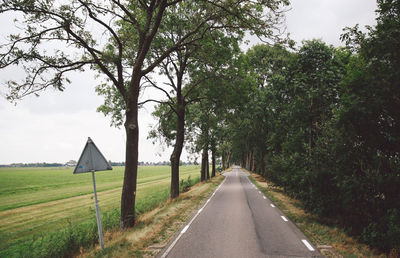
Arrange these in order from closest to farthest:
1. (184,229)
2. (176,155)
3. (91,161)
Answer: (91,161), (184,229), (176,155)

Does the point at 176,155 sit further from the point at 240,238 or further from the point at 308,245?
the point at 308,245

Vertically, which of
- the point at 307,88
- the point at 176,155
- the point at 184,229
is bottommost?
the point at 184,229

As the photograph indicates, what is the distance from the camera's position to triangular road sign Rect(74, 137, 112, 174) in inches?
208

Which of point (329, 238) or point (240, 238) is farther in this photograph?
point (240, 238)

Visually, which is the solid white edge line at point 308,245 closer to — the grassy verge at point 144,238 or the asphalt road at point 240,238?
the asphalt road at point 240,238

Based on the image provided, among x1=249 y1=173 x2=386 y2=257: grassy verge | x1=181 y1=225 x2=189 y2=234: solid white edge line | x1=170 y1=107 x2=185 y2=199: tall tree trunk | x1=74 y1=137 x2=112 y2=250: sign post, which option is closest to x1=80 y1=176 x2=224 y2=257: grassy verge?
x1=181 y1=225 x2=189 y2=234: solid white edge line

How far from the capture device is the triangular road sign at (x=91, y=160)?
5.29 m

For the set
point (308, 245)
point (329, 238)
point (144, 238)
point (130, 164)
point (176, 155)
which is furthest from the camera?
point (176, 155)

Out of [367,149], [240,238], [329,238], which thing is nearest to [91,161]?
[240,238]

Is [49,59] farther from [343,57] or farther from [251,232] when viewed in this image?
[343,57]

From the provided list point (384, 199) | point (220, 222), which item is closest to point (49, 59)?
point (220, 222)

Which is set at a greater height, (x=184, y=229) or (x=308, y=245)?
(x=308, y=245)

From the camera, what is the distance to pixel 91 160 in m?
5.38

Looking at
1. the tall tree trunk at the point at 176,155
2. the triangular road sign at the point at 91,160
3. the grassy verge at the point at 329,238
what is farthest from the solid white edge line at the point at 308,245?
the tall tree trunk at the point at 176,155
